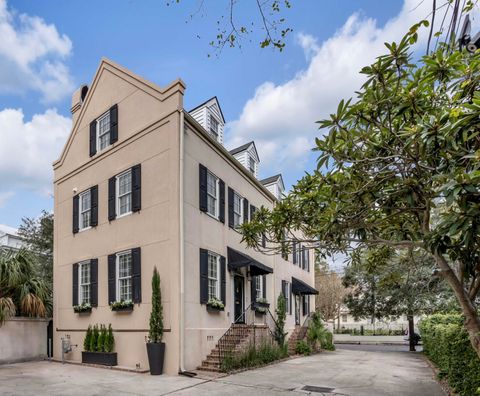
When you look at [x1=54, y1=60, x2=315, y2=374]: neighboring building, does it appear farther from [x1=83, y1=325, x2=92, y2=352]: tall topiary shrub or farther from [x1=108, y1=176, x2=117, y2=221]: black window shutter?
[x1=83, y1=325, x2=92, y2=352]: tall topiary shrub

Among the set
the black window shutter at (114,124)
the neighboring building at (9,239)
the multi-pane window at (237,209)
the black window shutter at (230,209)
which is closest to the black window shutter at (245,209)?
the multi-pane window at (237,209)

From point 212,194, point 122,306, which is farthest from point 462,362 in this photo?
point 122,306

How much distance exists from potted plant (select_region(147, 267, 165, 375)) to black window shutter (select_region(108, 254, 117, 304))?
2142 millimetres

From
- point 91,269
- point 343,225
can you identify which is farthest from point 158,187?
point 343,225

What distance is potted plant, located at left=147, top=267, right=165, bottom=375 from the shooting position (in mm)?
10609

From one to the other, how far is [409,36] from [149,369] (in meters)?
9.94

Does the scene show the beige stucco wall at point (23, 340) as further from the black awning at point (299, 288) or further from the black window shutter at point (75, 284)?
the black awning at point (299, 288)

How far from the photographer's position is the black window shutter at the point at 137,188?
12477mm

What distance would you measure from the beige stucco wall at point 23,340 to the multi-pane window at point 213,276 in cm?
671

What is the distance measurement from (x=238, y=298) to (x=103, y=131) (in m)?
7.66

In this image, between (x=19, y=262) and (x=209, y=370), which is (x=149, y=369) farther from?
(x=19, y=262)

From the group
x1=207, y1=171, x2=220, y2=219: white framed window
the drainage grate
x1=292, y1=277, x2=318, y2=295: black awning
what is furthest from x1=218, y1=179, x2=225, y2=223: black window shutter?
x1=292, y1=277, x2=318, y2=295: black awning

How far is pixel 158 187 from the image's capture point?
12031mm

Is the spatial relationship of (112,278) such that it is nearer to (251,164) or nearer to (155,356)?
(155,356)
